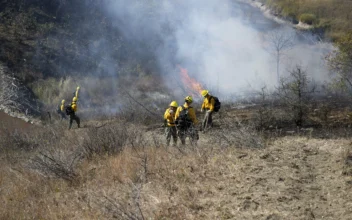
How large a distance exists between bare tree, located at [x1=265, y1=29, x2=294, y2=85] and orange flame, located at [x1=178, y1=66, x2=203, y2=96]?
8.08m

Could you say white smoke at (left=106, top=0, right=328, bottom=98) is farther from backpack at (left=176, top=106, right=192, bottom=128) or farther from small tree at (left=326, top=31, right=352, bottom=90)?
backpack at (left=176, top=106, right=192, bottom=128)

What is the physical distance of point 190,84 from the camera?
86.3 feet

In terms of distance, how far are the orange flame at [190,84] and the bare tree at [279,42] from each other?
8.08 meters

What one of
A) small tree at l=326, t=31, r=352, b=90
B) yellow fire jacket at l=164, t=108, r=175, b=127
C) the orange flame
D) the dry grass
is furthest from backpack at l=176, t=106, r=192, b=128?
the orange flame

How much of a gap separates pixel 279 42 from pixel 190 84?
411 inches

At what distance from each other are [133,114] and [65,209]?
34.8 ft

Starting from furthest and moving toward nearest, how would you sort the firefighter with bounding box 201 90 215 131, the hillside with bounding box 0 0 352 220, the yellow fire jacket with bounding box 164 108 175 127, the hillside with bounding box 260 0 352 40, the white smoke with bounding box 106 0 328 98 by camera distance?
the hillside with bounding box 260 0 352 40 → the white smoke with bounding box 106 0 328 98 → the firefighter with bounding box 201 90 215 131 → the yellow fire jacket with bounding box 164 108 175 127 → the hillside with bounding box 0 0 352 220

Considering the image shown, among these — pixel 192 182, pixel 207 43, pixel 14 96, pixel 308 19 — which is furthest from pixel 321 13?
pixel 192 182

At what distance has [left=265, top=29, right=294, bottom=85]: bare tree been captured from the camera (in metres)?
32.1

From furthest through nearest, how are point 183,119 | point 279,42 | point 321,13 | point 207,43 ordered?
point 321,13
point 279,42
point 207,43
point 183,119

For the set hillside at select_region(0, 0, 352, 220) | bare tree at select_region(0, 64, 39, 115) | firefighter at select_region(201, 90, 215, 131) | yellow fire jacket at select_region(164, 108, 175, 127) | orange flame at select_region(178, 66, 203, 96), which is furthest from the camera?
orange flame at select_region(178, 66, 203, 96)

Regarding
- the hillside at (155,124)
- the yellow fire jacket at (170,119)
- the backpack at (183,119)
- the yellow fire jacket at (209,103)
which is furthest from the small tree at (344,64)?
the yellow fire jacket at (170,119)

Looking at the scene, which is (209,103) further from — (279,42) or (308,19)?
(308,19)

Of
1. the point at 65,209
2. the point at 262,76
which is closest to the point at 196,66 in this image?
the point at 262,76
